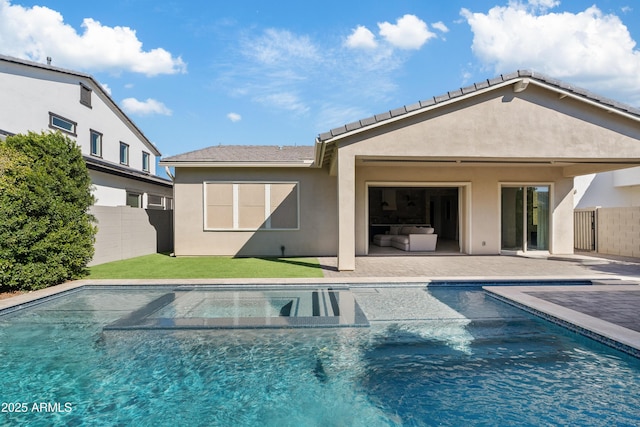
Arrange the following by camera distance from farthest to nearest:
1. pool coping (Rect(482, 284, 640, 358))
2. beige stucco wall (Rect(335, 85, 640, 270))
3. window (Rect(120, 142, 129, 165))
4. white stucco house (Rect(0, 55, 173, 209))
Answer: window (Rect(120, 142, 129, 165)), white stucco house (Rect(0, 55, 173, 209)), beige stucco wall (Rect(335, 85, 640, 270)), pool coping (Rect(482, 284, 640, 358))

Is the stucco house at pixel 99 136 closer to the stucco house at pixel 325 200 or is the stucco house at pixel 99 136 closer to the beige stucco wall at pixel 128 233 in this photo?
the beige stucco wall at pixel 128 233

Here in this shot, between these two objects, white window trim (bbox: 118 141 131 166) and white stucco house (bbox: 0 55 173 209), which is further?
white window trim (bbox: 118 141 131 166)

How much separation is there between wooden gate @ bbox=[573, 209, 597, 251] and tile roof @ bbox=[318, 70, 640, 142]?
6.41 m

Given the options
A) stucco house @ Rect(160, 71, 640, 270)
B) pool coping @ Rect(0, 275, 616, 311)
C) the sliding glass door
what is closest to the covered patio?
pool coping @ Rect(0, 275, 616, 311)

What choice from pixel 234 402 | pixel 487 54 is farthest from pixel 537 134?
pixel 487 54

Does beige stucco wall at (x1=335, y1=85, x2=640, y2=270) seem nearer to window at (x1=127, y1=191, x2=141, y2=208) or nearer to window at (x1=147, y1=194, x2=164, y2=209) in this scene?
window at (x1=127, y1=191, x2=141, y2=208)

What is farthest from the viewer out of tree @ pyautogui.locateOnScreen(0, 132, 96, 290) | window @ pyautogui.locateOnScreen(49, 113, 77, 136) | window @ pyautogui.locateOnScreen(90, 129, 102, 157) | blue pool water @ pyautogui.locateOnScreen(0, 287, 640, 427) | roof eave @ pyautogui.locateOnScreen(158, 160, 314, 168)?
window @ pyautogui.locateOnScreen(90, 129, 102, 157)

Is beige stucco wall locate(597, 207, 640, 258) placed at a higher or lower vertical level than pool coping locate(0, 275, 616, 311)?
higher

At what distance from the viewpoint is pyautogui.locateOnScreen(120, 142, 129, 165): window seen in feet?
73.8

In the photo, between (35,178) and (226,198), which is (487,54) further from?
(35,178)

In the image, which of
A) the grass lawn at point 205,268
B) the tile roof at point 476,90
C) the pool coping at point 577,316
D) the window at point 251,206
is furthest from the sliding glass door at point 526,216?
the window at point 251,206

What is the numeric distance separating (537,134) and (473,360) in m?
7.61

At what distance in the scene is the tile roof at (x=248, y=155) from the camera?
12961 millimetres

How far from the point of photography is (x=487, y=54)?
21.3 metres
